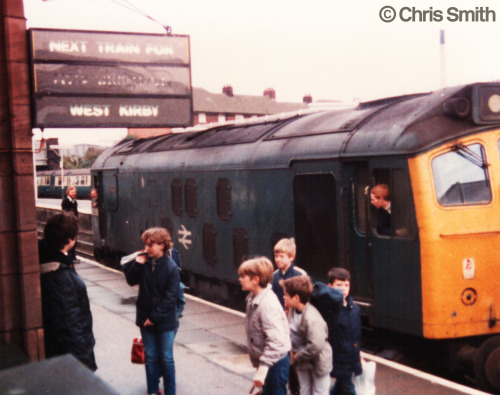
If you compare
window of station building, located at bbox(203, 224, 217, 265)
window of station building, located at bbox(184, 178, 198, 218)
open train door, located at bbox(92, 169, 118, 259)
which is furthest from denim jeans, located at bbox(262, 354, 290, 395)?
open train door, located at bbox(92, 169, 118, 259)

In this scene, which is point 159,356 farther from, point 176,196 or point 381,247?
point 176,196

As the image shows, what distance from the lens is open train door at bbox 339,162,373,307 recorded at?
822 cm

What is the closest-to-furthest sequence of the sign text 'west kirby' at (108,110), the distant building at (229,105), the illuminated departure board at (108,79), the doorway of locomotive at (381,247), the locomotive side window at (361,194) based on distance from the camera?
the illuminated departure board at (108,79)
the sign text 'west kirby' at (108,110)
the doorway of locomotive at (381,247)
the locomotive side window at (361,194)
the distant building at (229,105)

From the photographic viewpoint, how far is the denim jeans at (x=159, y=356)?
6.54m

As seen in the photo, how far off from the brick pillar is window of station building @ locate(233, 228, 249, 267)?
19.2 feet

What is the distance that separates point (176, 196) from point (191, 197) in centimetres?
77

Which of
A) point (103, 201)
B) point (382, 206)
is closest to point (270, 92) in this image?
point (103, 201)

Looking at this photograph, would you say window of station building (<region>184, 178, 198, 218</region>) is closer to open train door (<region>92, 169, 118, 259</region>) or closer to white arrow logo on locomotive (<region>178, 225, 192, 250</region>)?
white arrow logo on locomotive (<region>178, 225, 192, 250</region>)

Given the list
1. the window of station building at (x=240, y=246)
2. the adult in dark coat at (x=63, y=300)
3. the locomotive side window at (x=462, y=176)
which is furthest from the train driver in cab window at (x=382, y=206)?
the adult in dark coat at (x=63, y=300)

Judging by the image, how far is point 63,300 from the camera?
16.7 feet

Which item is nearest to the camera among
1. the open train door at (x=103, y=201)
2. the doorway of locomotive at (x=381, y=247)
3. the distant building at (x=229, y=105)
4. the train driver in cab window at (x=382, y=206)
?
the doorway of locomotive at (x=381, y=247)

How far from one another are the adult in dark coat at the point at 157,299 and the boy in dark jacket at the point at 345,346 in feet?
4.99

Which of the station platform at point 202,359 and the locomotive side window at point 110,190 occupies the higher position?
the locomotive side window at point 110,190

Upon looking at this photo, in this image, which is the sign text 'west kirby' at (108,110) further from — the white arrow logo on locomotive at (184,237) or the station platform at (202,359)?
the white arrow logo on locomotive at (184,237)
